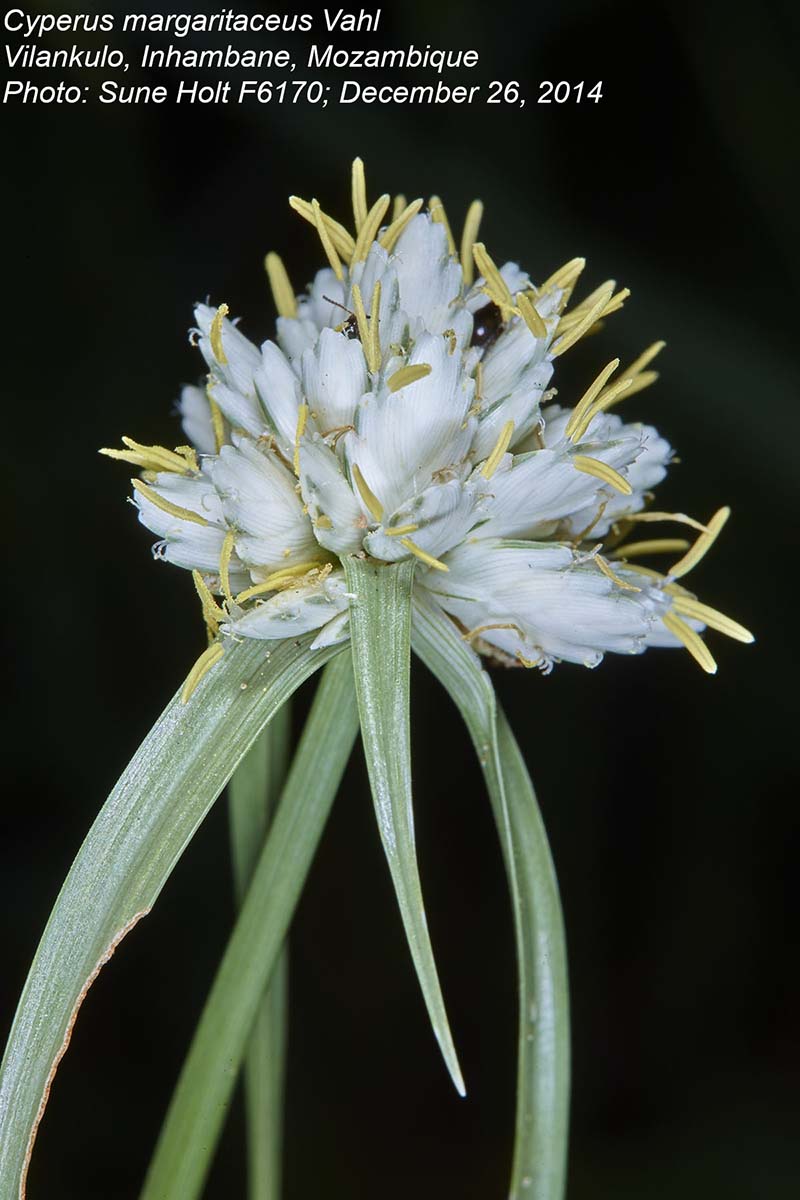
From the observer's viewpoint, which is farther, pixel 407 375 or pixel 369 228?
pixel 369 228

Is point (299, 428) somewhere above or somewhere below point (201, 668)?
above

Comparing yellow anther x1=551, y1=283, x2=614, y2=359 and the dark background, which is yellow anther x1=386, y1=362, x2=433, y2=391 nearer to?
yellow anther x1=551, y1=283, x2=614, y2=359

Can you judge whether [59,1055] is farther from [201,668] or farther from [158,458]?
[158,458]

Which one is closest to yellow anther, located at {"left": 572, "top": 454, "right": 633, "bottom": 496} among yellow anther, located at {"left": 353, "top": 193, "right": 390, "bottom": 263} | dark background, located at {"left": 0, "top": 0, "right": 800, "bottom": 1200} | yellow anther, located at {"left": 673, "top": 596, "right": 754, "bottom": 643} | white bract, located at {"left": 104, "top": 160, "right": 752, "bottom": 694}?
white bract, located at {"left": 104, "top": 160, "right": 752, "bottom": 694}

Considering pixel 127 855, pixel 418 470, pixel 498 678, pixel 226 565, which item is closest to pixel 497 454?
pixel 418 470

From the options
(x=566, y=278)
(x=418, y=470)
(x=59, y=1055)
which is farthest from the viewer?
(x=566, y=278)

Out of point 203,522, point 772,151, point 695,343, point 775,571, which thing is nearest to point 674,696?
point 775,571

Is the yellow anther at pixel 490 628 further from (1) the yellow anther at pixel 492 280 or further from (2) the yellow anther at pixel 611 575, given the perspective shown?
(1) the yellow anther at pixel 492 280
